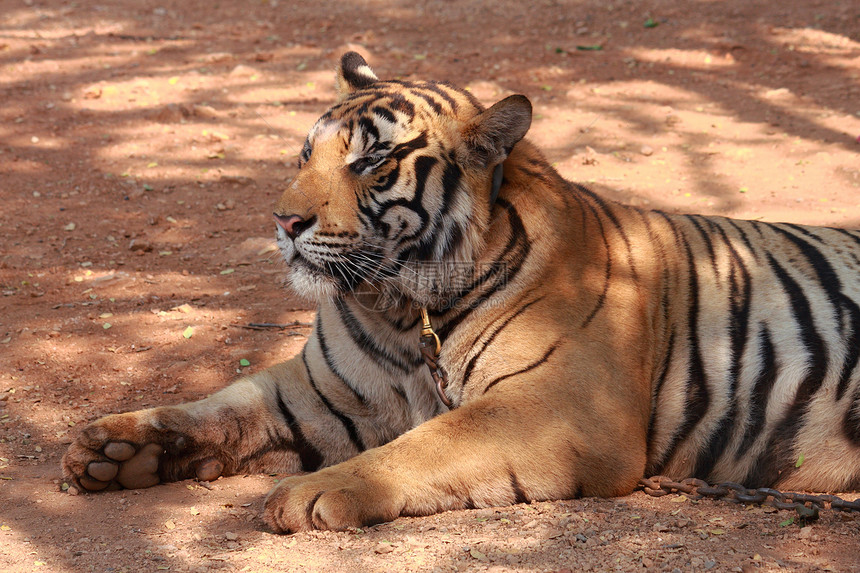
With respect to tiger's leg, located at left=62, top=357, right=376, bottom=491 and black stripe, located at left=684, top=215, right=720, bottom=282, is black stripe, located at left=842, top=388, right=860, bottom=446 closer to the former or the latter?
black stripe, located at left=684, top=215, right=720, bottom=282

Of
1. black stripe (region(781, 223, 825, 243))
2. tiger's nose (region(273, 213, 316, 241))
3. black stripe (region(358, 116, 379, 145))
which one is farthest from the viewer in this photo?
black stripe (region(781, 223, 825, 243))

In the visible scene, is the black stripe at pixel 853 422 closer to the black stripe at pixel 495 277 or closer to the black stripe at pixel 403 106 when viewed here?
the black stripe at pixel 495 277

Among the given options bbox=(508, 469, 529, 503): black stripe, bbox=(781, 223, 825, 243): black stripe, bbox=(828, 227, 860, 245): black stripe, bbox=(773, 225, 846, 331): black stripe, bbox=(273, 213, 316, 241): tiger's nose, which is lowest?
bbox=(508, 469, 529, 503): black stripe

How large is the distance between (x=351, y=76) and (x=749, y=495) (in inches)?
80.0

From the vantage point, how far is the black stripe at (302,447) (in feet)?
10.5

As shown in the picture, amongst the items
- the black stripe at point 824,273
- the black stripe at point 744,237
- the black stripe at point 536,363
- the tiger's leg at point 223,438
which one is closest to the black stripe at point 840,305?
the black stripe at point 824,273

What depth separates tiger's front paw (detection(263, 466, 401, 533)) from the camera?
8.01ft

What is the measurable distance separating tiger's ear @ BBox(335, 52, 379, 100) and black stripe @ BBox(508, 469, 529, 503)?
157 centimetres

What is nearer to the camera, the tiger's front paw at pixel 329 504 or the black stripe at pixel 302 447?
the tiger's front paw at pixel 329 504

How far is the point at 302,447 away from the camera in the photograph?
10.5ft

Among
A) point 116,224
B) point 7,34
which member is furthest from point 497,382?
point 7,34

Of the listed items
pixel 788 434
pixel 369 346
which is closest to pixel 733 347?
pixel 788 434

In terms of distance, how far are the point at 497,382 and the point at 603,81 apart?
232 inches

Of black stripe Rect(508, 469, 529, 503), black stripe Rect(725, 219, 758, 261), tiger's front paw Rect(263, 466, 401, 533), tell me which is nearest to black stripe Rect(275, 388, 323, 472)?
tiger's front paw Rect(263, 466, 401, 533)
